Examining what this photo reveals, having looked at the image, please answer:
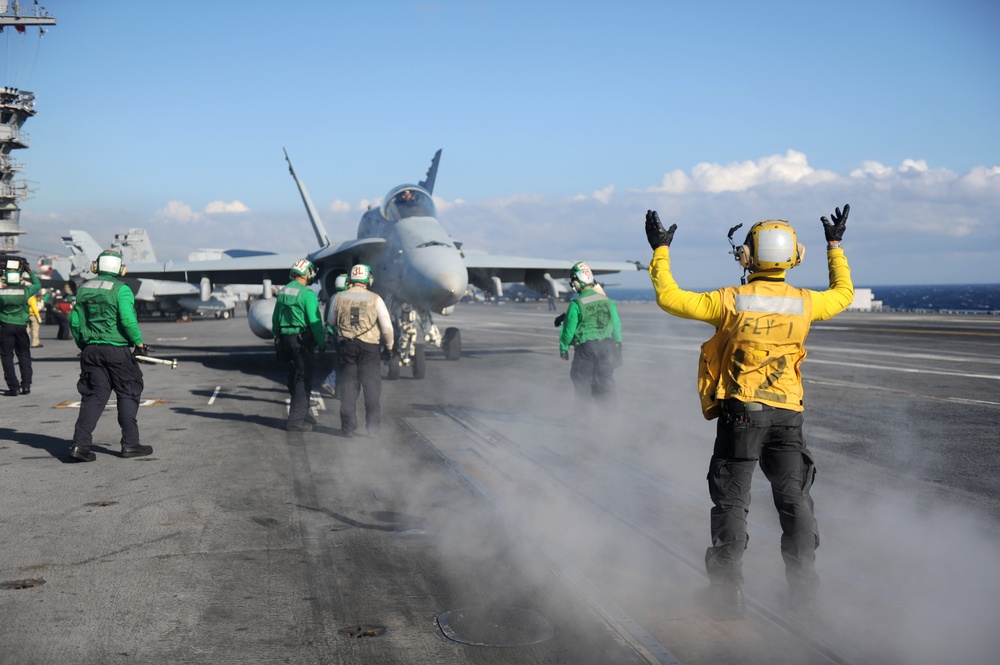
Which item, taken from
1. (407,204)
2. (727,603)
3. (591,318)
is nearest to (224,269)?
(407,204)

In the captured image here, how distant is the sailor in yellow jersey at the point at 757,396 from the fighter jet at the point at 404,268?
1105cm

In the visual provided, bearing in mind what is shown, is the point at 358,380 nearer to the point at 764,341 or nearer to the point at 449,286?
the point at 449,286

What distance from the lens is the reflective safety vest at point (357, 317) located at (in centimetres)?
990

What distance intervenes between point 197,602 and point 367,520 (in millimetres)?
1783

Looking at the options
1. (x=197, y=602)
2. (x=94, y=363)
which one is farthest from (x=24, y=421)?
(x=197, y=602)

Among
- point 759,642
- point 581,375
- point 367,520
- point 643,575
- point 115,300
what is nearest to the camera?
point 759,642

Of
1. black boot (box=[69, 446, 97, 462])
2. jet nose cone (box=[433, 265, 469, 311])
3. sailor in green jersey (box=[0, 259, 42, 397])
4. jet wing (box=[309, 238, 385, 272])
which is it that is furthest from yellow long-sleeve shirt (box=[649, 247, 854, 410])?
→ jet wing (box=[309, 238, 385, 272])

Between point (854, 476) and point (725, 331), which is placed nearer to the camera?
point (725, 331)

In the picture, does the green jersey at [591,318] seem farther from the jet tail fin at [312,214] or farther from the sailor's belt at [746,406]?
the jet tail fin at [312,214]

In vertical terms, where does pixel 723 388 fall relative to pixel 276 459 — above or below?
above

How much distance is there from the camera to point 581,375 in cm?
1031

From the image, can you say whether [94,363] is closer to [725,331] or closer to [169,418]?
[169,418]

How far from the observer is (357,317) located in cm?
990

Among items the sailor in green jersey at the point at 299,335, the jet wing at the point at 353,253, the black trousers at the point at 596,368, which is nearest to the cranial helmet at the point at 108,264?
the sailor in green jersey at the point at 299,335
